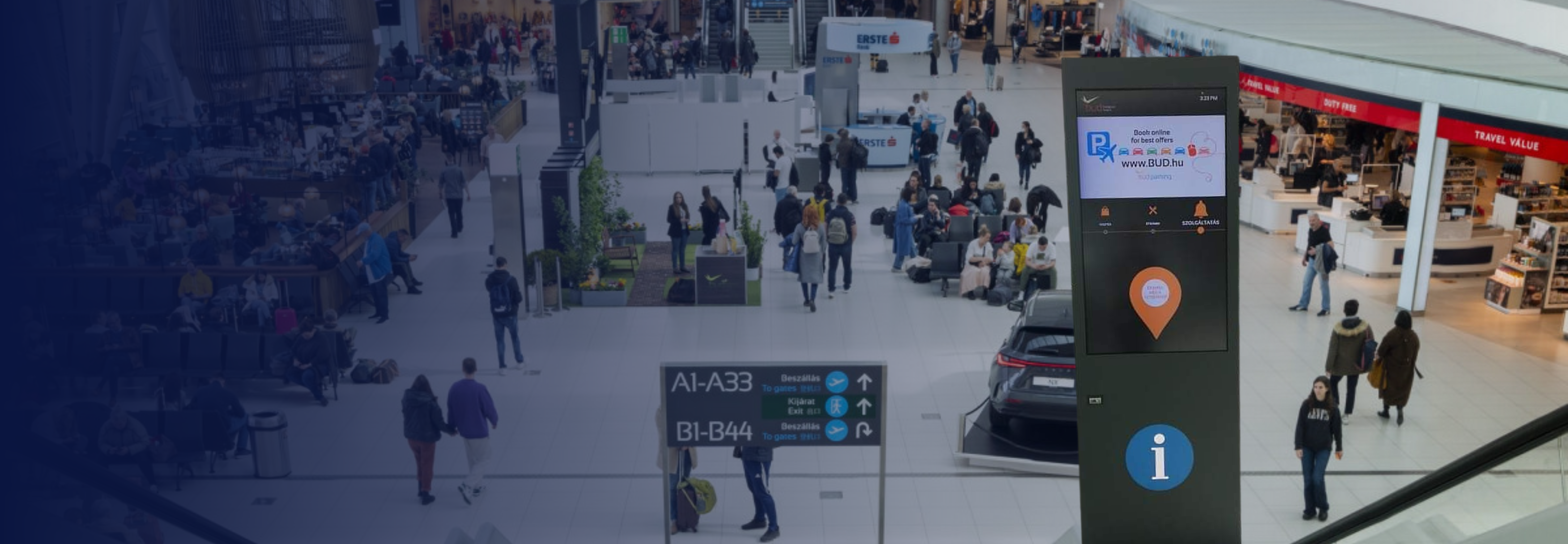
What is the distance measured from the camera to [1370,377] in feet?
40.9

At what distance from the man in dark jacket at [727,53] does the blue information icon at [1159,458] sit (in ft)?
107

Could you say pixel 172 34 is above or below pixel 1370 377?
above

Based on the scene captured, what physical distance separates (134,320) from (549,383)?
210 inches

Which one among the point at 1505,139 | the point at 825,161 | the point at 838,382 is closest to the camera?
the point at 838,382

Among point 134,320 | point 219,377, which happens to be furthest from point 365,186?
point 219,377

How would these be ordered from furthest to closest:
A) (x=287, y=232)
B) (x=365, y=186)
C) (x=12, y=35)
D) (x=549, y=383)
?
(x=365, y=186)
(x=287, y=232)
(x=549, y=383)
(x=12, y=35)

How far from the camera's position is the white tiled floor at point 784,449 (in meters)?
10.6

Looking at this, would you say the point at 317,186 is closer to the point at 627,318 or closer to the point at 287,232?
the point at 287,232

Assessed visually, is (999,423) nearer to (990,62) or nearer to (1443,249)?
(1443,249)

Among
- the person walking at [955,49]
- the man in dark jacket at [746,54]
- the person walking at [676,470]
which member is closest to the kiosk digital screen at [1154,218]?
the person walking at [676,470]

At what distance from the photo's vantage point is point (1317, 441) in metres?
10.1

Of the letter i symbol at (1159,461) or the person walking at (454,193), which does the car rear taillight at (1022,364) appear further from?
the person walking at (454,193)

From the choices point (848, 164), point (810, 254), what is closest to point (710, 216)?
point (810, 254)

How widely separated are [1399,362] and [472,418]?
8319 millimetres
